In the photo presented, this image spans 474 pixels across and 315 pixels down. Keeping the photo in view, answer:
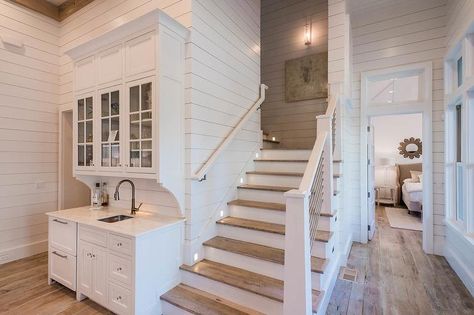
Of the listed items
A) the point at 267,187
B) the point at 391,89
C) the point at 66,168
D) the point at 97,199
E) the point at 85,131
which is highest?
the point at 391,89

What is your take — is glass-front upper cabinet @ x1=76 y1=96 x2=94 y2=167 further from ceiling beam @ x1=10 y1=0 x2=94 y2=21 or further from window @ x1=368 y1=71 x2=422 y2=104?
window @ x1=368 y1=71 x2=422 y2=104

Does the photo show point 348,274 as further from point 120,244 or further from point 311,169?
point 120,244

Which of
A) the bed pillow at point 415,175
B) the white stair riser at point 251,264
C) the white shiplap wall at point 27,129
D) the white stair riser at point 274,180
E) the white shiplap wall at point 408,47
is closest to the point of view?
the white stair riser at point 251,264

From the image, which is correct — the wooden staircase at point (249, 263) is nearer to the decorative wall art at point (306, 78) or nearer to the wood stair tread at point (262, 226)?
the wood stair tread at point (262, 226)

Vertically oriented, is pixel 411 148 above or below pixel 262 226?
above

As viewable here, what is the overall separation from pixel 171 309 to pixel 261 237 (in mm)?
1077

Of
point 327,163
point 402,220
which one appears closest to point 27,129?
point 327,163

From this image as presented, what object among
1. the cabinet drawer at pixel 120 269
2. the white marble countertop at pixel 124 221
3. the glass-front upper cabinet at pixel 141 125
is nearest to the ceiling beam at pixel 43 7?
the glass-front upper cabinet at pixel 141 125

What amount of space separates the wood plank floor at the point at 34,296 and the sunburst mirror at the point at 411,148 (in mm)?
8825

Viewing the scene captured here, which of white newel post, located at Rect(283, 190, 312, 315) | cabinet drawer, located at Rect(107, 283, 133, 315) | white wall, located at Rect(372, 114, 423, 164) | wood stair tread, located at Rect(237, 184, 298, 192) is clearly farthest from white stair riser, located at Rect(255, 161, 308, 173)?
white wall, located at Rect(372, 114, 423, 164)

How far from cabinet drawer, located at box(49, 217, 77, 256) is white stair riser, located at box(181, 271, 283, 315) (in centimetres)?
122

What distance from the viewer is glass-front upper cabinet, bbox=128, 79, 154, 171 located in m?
2.32

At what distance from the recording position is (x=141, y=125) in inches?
94.0

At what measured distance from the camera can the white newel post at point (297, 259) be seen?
164cm
